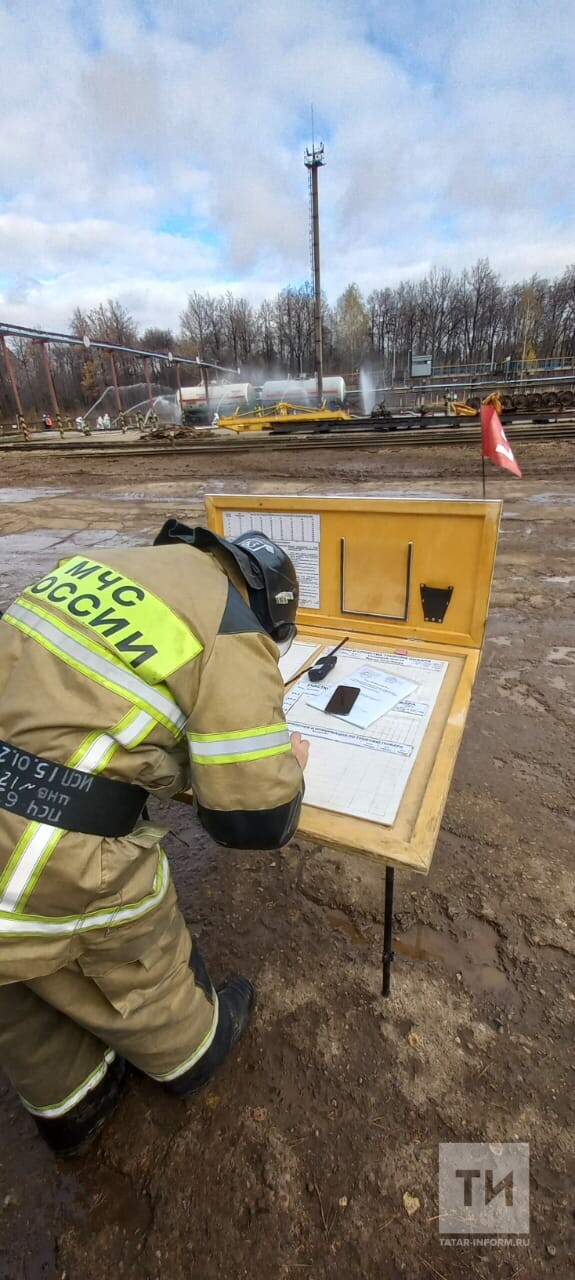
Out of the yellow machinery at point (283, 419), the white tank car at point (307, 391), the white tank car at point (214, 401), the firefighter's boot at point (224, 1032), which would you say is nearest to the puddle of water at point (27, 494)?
the yellow machinery at point (283, 419)

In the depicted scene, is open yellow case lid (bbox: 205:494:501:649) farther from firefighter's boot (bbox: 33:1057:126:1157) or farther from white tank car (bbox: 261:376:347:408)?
white tank car (bbox: 261:376:347:408)

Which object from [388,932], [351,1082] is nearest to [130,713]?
[388,932]

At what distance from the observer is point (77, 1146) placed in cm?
149

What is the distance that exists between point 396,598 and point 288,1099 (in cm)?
180

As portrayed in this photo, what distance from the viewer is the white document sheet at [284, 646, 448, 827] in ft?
5.08

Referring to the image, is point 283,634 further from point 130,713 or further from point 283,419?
point 283,419

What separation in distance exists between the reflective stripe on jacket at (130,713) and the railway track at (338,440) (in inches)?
579

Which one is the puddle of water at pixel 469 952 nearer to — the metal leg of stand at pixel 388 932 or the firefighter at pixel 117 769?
the metal leg of stand at pixel 388 932

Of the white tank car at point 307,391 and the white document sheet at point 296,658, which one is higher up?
the white tank car at point 307,391

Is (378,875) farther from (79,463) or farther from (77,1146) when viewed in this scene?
(79,463)

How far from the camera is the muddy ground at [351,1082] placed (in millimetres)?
1330

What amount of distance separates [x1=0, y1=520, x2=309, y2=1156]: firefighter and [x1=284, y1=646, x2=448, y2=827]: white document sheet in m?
0.32

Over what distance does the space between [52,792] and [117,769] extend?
0.13 m

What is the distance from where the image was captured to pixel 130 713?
1.07 metres
